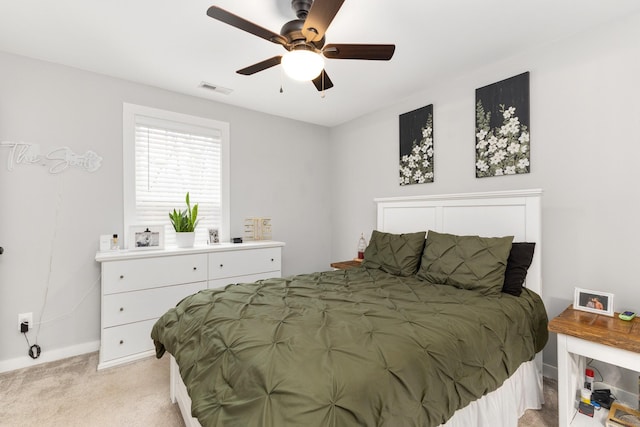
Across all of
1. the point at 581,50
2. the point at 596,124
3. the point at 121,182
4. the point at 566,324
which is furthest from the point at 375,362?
the point at 121,182

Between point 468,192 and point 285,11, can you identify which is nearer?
point 285,11

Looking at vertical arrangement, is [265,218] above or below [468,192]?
below

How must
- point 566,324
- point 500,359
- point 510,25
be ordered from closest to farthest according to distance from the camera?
point 500,359 < point 566,324 < point 510,25

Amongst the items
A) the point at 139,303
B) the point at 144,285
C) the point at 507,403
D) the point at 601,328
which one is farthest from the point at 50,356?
the point at 601,328

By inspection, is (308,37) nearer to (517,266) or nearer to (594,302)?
(517,266)

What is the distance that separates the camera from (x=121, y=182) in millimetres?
2822

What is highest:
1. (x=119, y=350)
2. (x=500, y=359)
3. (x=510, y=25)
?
(x=510, y=25)

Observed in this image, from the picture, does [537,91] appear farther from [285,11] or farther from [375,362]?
[375,362]

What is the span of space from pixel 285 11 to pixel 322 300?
1767mm

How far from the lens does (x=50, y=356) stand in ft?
8.17

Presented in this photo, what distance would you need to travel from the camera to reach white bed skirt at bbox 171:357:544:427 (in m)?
1.41

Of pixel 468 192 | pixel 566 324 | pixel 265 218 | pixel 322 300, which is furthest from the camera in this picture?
pixel 265 218

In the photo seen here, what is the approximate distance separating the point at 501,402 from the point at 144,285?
268cm

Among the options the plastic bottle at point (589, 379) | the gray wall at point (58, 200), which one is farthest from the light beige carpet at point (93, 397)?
the gray wall at point (58, 200)
